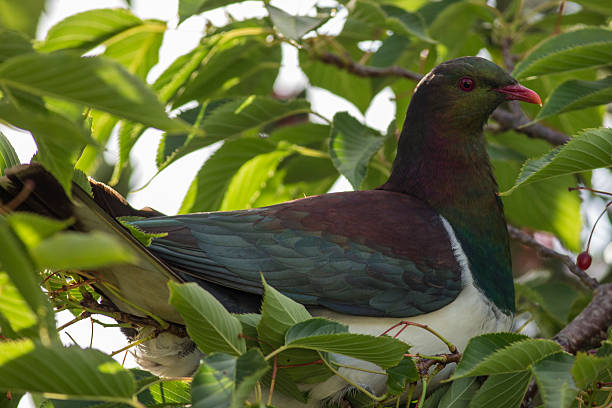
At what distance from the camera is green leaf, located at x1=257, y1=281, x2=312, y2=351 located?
1.85 meters

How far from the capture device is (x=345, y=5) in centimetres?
346

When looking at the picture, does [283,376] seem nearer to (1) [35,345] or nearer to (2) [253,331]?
(2) [253,331]

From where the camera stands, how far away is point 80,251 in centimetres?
110

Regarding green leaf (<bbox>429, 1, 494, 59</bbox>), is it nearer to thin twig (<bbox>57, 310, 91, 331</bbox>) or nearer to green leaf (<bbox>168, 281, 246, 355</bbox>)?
thin twig (<bbox>57, 310, 91, 331</bbox>)

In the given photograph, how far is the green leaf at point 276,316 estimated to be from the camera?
6.07ft

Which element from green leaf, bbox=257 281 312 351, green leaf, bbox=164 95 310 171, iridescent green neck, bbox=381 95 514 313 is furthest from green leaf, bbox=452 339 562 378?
green leaf, bbox=164 95 310 171

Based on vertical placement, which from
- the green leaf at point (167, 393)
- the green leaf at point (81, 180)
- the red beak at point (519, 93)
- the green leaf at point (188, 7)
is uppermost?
the green leaf at point (188, 7)

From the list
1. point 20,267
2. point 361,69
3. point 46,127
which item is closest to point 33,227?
point 20,267

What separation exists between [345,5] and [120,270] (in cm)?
174

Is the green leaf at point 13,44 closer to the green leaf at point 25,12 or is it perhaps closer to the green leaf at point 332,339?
the green leaf at point 25,12

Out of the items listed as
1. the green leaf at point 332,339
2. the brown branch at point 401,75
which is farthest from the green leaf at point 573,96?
the green leaf at point 332,339

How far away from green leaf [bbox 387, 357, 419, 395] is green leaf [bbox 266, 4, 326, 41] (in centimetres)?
139

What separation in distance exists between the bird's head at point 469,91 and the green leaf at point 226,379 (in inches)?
82.1

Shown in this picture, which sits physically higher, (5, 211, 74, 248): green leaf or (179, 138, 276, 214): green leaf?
(5, 211, 74, 248): green leaf
